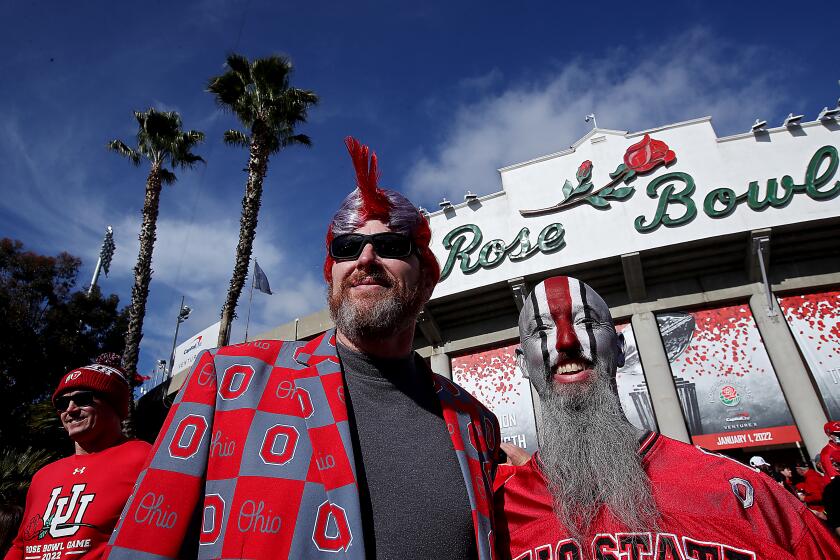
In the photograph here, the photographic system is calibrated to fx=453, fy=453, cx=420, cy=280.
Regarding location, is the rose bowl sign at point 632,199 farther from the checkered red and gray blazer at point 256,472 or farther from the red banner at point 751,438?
the checkered red and gray blazer at point 256,472

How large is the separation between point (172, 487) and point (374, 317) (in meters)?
0.89

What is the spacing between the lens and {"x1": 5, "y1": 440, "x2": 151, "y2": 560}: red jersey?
2.26 metres

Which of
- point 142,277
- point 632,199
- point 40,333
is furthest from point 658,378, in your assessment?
point 40,333

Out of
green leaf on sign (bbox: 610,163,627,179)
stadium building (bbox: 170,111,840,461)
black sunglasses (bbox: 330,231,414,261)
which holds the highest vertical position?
green leaf on sign (bbox: 610,163,627,179)

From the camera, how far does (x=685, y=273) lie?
40.6ft

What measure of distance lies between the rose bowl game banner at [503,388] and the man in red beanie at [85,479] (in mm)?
10617

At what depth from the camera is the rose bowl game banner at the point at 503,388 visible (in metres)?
12.4

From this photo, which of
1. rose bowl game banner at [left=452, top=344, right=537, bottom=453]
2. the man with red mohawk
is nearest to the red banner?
rose bowl game banner at [left=452, top=344, right=537, bottom=453]

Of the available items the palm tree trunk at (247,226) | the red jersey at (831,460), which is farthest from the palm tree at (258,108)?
the red jersey at (831,460)

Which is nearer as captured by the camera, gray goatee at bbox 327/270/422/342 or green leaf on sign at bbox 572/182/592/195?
gray goatee at bbox 327/270/422/342

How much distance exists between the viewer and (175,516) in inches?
50.8

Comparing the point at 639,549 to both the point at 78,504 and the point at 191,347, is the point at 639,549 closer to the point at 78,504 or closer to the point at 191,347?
the point at 78,504

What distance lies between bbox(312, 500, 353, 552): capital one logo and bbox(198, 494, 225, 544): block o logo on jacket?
0.27 metres

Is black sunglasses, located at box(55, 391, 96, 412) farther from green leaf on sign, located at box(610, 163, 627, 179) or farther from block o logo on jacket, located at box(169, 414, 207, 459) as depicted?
green leaf on sign, located at box(610, 163, 627, 179)
